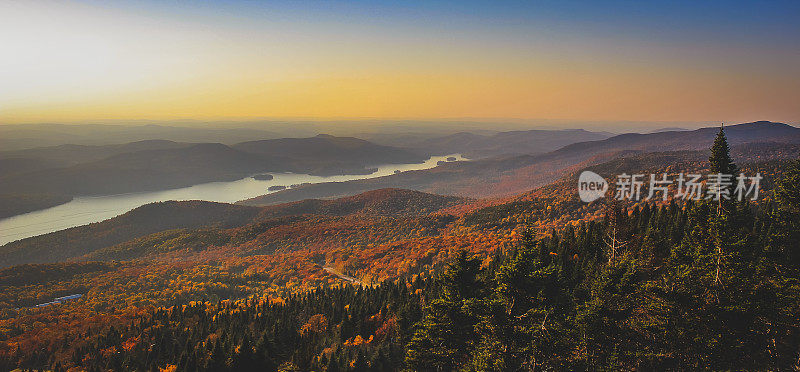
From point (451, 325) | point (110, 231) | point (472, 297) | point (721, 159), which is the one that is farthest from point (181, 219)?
point (721, 159)

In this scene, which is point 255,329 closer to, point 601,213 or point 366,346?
point 366,346

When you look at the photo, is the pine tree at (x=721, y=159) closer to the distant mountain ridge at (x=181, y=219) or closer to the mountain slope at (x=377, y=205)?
the distant mountain ridge at (x=181, y=219)

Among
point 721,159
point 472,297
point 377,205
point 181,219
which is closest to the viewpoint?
point 472,297

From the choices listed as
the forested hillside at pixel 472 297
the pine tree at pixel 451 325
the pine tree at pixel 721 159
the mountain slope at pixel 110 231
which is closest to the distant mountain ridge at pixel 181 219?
the mountain slope at pixel 110 231

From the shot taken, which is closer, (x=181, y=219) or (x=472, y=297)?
(x=472, y=297)

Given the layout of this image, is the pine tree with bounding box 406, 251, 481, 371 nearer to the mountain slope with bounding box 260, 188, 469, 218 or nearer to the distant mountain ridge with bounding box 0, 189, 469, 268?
the distant mountain ridge with bounding box 0, 189, 469, 268

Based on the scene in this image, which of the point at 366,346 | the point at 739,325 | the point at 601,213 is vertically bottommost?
the point at 366,346

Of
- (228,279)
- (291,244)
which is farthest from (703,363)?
(291,244)

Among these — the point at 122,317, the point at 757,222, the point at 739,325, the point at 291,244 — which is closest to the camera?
the point at 739,325

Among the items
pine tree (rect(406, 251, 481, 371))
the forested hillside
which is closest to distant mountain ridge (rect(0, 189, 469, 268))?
the forested hillside

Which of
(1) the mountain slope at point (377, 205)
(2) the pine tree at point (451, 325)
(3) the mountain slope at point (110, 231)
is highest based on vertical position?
(2) the pine tree at point (451, 325)

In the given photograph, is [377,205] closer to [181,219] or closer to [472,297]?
[181,219]
